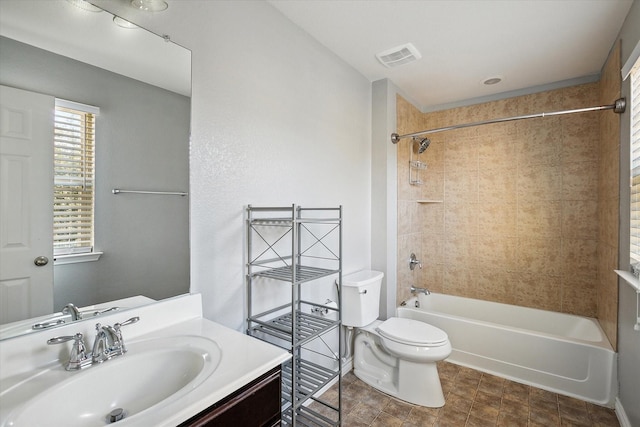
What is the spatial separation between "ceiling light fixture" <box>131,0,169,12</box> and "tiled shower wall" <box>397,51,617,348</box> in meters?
2.13

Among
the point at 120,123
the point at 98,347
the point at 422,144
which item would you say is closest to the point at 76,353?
the point at 98,347

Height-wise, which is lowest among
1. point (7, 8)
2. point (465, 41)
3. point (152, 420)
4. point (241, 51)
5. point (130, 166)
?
point (152, 420)

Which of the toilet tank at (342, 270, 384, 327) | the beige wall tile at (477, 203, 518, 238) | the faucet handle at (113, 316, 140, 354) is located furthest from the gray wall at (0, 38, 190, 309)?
the beige wall tile at (477, 203, 518, 238)

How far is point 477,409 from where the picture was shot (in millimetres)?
2016

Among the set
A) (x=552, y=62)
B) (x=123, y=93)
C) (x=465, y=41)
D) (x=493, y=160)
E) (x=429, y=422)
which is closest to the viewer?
(x=123, y=93)

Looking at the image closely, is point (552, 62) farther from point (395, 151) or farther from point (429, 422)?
point (429, 422)

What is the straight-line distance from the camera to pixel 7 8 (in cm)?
91

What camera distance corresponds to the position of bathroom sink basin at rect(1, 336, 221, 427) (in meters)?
0.77

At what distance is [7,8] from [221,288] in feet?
4.03

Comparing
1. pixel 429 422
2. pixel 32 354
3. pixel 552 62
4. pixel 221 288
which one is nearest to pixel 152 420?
pixel 32 354

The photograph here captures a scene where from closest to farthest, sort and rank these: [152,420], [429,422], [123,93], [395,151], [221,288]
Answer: [152,420], [123,93], [221,288], [429,422], [395,151]

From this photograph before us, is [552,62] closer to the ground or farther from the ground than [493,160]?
farther from the ground

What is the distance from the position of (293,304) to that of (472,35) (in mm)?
2082

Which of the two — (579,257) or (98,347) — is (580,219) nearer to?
(579,257)
